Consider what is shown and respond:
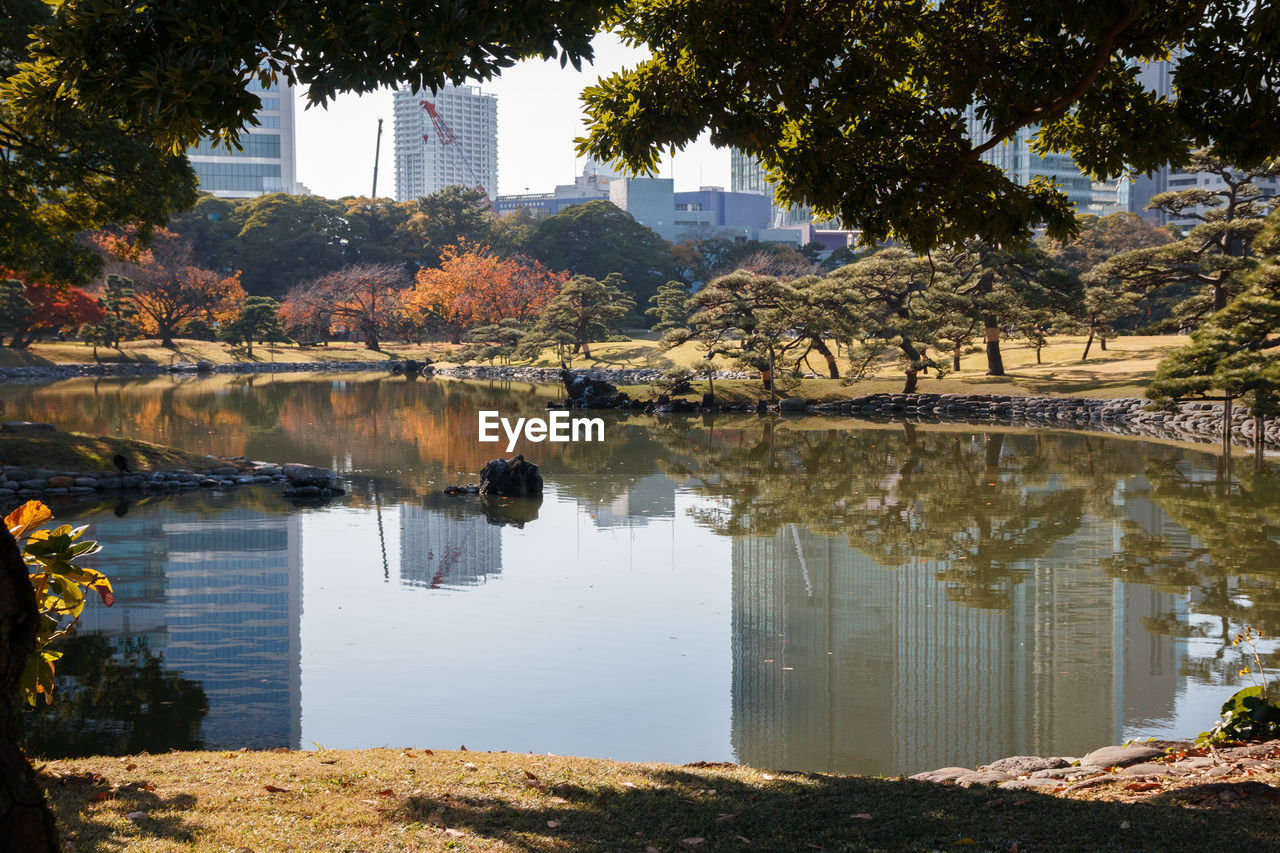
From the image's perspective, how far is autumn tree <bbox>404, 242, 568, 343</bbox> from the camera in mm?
50094

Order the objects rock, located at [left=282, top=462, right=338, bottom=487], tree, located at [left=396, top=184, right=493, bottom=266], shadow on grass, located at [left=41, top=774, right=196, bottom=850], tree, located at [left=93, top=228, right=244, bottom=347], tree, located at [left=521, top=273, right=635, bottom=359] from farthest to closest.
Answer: tree, located at [left=396, top=184, right=493, bottom=266] < tree, located at [left=93, top=228, right=244, bottom=347] < tree, located at [left=521, top=273, right=635, bottom=359] < rock, located at [left=282, top=462, right=338, bottom=487] < shadow on grass, located at [left=41, top=774, right=196, bottom=850]

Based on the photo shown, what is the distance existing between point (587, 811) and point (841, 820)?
0.91 m

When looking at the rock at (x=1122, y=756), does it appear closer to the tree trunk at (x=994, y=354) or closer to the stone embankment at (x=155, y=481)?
the stone embankment at (x=155, y=481)

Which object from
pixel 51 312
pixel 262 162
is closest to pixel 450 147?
pixel 262 162

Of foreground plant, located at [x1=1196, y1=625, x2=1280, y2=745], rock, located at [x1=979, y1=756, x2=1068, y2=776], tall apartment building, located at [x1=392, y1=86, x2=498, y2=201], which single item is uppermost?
tall apartment building, located at [x1=392, y1=86, x2=498, y2=201]

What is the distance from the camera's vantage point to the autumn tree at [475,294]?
50094 millimetres

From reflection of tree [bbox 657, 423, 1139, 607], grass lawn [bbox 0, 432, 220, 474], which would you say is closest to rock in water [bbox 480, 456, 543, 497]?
reflection of tree [bbox 657, 423, 1139, 607]

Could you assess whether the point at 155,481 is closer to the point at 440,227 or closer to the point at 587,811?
the point at 587,811

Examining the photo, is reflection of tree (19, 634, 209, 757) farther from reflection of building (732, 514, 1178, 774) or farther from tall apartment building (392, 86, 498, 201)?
tall apartment building (392, 86, 498, 201)

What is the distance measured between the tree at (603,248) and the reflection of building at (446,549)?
44.8 metres

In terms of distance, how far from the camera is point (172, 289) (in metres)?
48.7

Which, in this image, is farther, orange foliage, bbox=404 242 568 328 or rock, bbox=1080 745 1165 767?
orange foliage, bbox=404 242 568 328

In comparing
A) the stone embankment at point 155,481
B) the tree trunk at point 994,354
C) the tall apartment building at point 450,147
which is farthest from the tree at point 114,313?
the tall apartment building at point 450,147

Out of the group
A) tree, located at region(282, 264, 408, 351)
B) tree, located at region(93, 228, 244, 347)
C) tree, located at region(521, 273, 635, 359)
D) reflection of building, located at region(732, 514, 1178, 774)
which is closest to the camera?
reflection of building, located at region(732, 514, 1178, 774)
